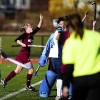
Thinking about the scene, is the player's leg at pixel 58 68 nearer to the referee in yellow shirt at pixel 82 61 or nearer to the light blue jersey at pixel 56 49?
the light blue jersey at pixel 56 49

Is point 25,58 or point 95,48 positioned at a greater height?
point 95,48

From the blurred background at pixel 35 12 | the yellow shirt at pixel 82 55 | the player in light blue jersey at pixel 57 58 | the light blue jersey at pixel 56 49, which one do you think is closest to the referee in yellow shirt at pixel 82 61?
the yellow shirt at pixel 82 55

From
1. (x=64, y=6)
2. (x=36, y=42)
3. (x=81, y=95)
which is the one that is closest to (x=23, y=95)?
(x=81, y=95)

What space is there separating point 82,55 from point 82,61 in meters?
0.09

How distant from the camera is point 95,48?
306 inches

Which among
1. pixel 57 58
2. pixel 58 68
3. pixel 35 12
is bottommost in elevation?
pixel 35 12

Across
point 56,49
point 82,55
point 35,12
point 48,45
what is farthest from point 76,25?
point 35,12

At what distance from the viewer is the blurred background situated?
194ft

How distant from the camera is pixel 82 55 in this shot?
25.3 feet

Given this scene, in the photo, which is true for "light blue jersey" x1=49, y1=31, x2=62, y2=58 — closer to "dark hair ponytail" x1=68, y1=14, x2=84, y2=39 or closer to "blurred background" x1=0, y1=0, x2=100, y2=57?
"dark hair ponytail" x1=68, y1=14, x2=84, y2=39

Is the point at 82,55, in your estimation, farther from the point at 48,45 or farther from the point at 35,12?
the point at 35,12

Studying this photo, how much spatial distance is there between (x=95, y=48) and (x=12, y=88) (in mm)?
6398

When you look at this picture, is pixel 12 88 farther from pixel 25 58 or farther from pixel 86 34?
pixel 86 34

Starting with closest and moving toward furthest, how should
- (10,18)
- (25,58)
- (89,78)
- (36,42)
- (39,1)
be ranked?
(89,78) < (25,58) < (36,42) < (10,18) < (39,1)
